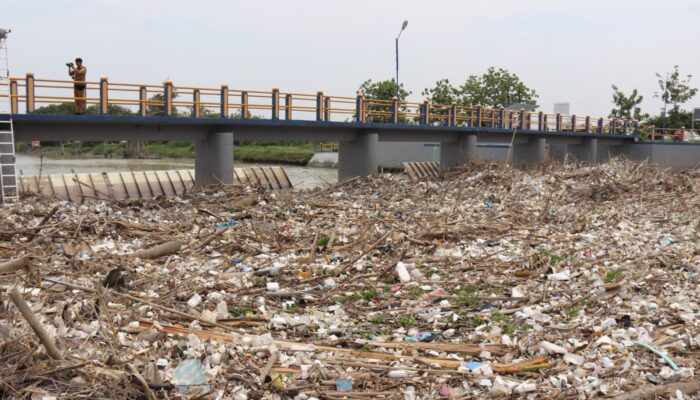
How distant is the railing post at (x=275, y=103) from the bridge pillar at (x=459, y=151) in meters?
10.1

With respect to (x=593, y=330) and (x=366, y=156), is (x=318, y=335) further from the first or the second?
(x=366, y=156)

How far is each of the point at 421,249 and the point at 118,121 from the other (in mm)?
12310

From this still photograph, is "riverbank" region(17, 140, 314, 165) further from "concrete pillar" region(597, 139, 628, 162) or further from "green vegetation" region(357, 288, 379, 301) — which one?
"green vegetation" region(357, 288, 379, 301)

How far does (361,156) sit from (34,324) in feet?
73.4

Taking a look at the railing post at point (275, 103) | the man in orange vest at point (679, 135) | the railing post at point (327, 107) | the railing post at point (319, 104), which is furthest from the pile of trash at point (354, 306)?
the man in orange vest at point (679, 135)

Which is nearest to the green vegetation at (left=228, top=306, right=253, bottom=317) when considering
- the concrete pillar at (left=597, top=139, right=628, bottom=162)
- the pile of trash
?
the pile of trash

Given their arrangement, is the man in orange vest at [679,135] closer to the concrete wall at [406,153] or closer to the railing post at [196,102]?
the concrete wall at [406,153]

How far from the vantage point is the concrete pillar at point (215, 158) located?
71.5 ft

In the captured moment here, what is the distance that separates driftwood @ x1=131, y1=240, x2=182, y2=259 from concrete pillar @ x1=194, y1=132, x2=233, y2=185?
11362mm

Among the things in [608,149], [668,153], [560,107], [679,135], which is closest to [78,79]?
→ [608,149]

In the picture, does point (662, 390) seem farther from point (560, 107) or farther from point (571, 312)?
point (560, 107)

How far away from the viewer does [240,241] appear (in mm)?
10703

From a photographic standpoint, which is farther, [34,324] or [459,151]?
[459,151]

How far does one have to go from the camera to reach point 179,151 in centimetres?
6431
